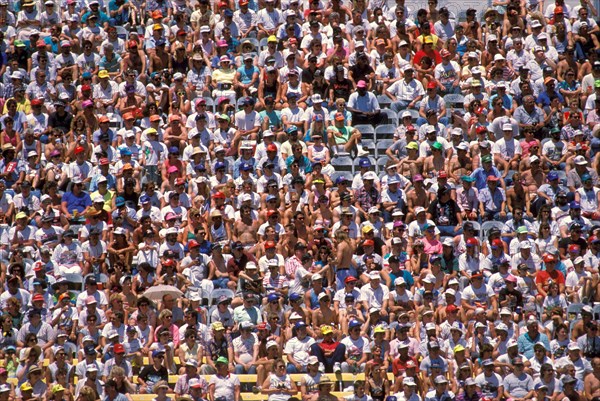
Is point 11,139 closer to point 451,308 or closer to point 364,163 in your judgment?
point 364,163

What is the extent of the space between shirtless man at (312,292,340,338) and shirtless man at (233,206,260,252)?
203 centimetres

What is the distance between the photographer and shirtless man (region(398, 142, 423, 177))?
26.7m

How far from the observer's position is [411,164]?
26.7m

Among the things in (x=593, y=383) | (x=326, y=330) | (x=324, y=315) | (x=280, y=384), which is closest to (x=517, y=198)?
(x=593, y=383)

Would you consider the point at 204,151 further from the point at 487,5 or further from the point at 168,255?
the point at 487,5

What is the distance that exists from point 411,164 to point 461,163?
888mm

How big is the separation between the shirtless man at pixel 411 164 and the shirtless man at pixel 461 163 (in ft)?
1.77

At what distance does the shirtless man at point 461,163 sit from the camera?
2678 centimetres

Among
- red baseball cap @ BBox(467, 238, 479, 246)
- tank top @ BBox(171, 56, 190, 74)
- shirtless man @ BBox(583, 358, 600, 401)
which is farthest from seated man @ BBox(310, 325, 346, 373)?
tank top @ BBox(171, 56, 190, 74)

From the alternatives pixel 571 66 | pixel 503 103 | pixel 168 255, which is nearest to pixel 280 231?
pixel 168 255

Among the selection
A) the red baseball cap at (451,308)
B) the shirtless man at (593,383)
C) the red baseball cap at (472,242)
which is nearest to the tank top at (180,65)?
the red baseball cap at (472,242)

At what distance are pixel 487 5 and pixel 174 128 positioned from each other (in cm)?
743

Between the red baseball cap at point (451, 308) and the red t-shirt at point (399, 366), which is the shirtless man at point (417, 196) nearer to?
the red baseball cap at point (451, 308)

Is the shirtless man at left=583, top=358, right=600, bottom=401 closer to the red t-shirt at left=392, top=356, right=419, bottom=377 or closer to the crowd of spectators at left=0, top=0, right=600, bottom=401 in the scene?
the crowd of spectators at left=0, top=0, right=600, bottom=401
